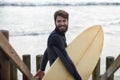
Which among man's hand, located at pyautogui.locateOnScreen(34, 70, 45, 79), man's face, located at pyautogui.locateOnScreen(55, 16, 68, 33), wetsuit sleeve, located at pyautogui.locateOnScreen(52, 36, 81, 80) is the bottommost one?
man's hand, located at pyautogui.locateOnScreen(34, 70, 45, 79)

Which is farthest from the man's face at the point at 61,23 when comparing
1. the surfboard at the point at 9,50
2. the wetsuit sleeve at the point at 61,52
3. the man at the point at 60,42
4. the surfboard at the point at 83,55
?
the surfboard at the point at 9,50

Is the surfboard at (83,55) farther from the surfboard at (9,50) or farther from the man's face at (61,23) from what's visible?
the surfboard at (9,50)

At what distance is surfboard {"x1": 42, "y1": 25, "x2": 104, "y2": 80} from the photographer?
5.02m

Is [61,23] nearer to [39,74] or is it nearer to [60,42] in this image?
[60,42]

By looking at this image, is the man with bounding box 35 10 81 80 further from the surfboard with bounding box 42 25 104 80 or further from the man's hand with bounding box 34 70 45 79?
the man's hand with bounding box 34 70 45 79

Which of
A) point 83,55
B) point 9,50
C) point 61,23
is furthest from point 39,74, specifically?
point 9,50

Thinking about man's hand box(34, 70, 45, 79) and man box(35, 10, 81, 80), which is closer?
man box(35, 10, 81, 80)

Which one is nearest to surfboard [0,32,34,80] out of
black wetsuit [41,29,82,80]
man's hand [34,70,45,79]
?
black wetsuit [41,29,82,80]

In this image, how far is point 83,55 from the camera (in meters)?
5.52

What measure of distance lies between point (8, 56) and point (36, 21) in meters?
21.2

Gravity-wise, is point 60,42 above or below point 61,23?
below

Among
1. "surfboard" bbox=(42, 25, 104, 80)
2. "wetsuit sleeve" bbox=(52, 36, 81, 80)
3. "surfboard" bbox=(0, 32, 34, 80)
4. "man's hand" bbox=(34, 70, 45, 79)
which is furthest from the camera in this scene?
"man's hand" bbox=(34, 70, 45, 79)

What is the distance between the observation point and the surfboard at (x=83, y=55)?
5.02m

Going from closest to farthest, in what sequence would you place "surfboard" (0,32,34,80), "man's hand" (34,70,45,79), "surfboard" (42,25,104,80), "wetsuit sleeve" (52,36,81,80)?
"surfboard" (0,32,34,80), "wetsuit sleeve" (52,36,81,80), "surfboard" (42,25,104,80), "man's hand" (34,70,45,79)
